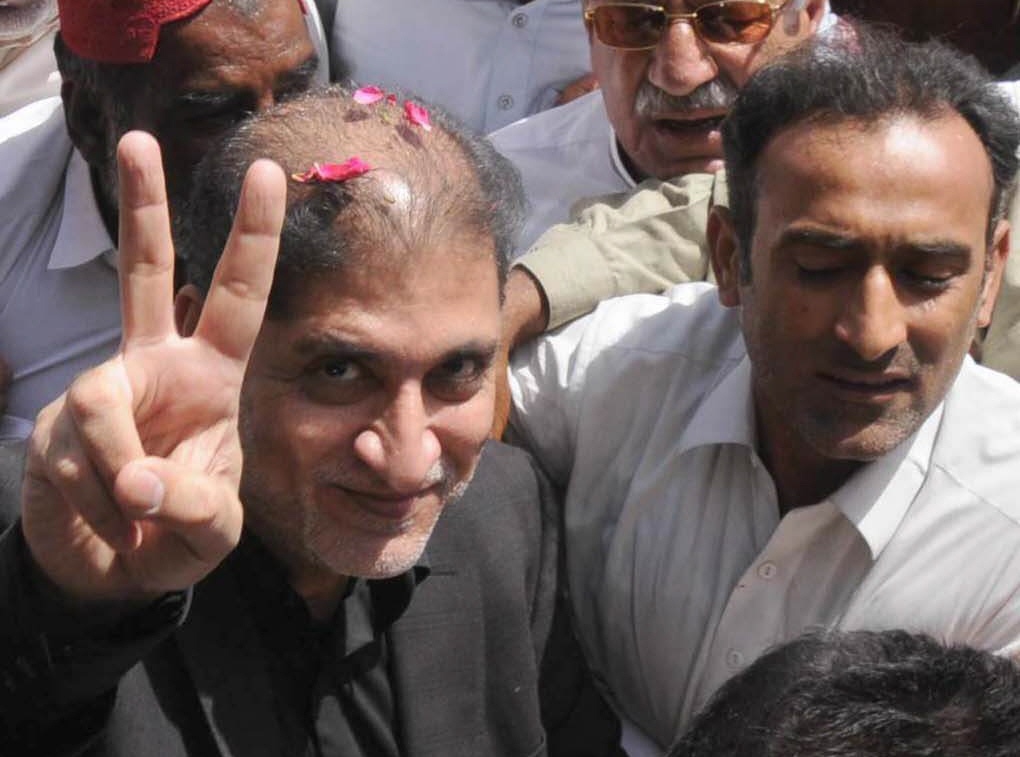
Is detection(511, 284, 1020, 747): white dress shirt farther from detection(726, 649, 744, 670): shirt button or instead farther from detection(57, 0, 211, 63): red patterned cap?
detection(57, 0, 211, 63): red patterned cap

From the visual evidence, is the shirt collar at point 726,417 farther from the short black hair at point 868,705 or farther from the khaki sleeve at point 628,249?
the short black hair at point 868,705

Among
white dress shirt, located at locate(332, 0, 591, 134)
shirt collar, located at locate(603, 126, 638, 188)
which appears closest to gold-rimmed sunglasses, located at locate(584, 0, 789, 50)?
shirt collar, located at locate(603, 126, 638, 188)

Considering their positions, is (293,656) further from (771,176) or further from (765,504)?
(771,176)

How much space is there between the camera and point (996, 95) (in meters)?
2.69

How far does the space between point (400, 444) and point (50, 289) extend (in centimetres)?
116

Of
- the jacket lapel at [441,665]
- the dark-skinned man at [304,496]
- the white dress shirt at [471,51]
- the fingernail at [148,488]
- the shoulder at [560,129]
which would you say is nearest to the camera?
the fingernail at [148,488]

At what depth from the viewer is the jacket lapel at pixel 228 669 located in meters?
2.30

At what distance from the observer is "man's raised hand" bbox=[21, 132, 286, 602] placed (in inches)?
70.2

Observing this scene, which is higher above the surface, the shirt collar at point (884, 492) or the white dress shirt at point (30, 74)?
the shirt collar at point (884, 492)

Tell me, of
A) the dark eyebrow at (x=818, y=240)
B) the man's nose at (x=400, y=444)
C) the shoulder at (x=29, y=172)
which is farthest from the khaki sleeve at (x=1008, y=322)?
the shoulder at (x=29, y=172)

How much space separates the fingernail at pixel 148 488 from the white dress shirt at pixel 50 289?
1421 millimetres

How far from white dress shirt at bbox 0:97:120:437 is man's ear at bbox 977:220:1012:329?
1501 millimetres

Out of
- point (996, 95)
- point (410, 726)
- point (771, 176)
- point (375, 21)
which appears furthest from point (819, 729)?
point (375, 21)

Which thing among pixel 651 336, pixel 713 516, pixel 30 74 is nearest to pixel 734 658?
pixel 713 516
